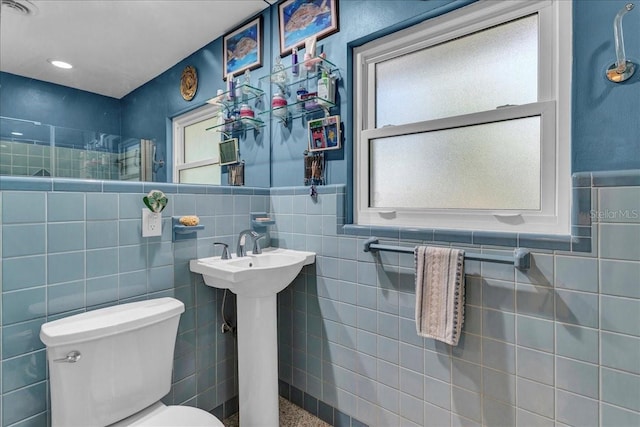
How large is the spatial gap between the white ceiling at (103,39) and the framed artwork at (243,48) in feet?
0.59

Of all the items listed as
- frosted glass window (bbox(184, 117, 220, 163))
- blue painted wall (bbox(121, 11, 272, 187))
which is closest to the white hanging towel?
blue painted wall (bbox(121, 11, 272, 187))

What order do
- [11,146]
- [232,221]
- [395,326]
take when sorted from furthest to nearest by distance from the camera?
[232,221]
[395,326]
[11,146]

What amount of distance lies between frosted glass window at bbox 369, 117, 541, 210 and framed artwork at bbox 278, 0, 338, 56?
2.28ft

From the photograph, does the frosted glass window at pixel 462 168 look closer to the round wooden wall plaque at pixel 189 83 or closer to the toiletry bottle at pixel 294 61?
the toiletry bottle at pixel 294 61

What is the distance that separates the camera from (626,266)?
0.95 metres

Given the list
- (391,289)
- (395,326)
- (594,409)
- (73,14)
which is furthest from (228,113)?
(594,409)

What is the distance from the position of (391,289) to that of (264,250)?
2.67 ft

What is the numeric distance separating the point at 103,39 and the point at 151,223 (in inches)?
33.2

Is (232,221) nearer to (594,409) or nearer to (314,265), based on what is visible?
(314,265)

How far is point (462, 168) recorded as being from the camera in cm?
136

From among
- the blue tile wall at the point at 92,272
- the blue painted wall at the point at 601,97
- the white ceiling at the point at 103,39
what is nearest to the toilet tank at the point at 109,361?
the blue tile wall at the point at 92,272

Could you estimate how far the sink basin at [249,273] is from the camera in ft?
4.45

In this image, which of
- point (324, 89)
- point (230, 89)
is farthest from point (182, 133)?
point (324, 89)

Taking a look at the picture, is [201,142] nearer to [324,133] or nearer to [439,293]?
[324,133]
